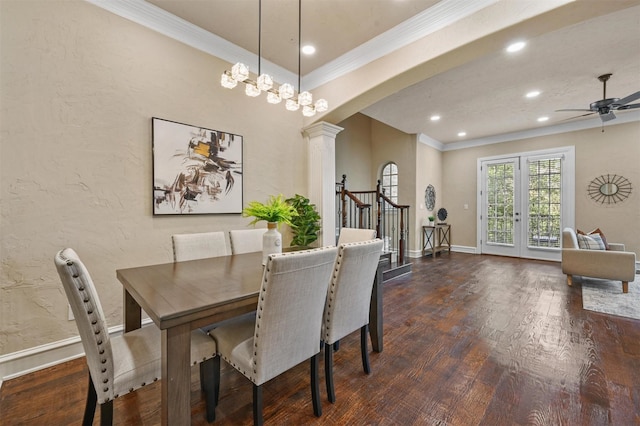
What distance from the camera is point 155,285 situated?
1.47 m

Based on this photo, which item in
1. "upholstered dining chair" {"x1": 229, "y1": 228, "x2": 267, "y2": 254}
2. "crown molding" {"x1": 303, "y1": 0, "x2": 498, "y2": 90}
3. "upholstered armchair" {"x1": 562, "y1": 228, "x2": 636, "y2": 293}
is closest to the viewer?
"crown molding" {"x1": 303, "y1": 0, "x2": 498, "y2": 90}

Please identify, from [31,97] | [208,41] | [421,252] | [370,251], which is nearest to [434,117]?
[421,252]

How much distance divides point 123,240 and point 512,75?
4883mm

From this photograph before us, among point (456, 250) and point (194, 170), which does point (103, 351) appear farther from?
point (456, 250)

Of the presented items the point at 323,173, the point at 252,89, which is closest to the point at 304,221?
the point at 323,173

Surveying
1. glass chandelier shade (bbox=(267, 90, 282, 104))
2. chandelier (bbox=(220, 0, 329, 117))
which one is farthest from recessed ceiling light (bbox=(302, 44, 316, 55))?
glass chandelier shade (bbox=(267, 90, 282, 104))

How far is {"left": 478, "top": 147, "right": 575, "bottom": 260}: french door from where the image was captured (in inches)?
227

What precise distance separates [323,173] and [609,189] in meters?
5.67

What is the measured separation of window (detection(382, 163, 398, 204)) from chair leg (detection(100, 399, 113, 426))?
21.2 feet

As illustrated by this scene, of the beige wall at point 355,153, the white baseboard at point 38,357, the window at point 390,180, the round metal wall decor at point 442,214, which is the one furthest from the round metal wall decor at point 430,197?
the white baseboard at point 38,357

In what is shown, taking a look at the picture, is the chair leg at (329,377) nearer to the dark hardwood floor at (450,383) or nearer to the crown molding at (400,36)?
the dark hardwood floor at (450,383)

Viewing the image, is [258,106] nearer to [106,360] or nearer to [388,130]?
[106,360]

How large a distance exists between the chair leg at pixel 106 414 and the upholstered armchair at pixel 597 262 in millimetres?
5386

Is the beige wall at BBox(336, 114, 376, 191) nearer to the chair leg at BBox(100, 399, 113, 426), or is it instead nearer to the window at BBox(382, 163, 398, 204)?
the window at BBox(382, 163, 398, 204)
